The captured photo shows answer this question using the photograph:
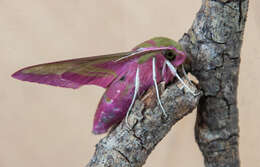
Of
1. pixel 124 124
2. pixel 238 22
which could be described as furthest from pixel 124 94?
pixel 238 22

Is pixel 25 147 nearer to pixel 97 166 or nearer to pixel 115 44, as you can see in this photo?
pixel 115 44

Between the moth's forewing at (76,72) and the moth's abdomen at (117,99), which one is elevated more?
the moth's forewing at (76,72)

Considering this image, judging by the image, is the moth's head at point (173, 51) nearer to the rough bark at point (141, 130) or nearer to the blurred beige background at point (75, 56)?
the rough bark at point (141, 130)

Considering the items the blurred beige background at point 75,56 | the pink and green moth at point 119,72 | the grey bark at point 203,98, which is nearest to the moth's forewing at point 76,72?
the pink and green moth at point 119,72

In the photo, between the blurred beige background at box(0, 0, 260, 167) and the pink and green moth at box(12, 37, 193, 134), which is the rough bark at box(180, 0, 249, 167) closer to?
the pink and green moth at box(12, 37, 193, 134)

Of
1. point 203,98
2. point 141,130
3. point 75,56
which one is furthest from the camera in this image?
point 75,56

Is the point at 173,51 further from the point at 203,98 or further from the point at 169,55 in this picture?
the point at 203,98

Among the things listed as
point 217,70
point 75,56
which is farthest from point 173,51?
point 75,56

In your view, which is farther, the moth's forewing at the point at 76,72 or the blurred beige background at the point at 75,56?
the blurred beige background at the point at 75,56
